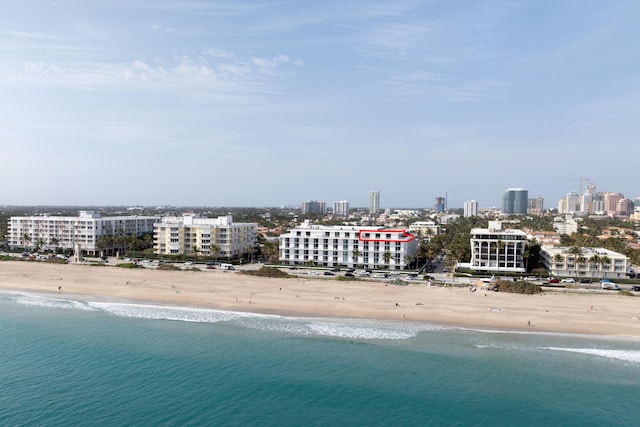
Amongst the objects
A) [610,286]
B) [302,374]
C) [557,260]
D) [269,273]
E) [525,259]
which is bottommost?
[302,374]

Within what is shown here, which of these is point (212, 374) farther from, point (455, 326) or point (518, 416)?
point (455, 326)

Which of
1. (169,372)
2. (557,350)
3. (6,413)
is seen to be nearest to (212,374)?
(169,372)

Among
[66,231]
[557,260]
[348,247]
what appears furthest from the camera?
[66,231]

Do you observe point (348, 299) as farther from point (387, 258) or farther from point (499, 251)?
point (499, 251)

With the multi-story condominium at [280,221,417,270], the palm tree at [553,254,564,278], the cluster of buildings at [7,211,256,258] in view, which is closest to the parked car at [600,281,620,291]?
the palm tree at [553,254,564,278]

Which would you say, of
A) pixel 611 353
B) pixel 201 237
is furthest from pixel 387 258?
pixel 611 353

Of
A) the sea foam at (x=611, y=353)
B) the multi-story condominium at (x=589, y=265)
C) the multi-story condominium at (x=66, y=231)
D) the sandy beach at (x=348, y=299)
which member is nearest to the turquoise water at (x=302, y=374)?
the sea foam at (x=611, y=353)

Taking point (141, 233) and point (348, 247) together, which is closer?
point (348, 247)

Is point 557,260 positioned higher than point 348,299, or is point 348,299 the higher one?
point 557,260
